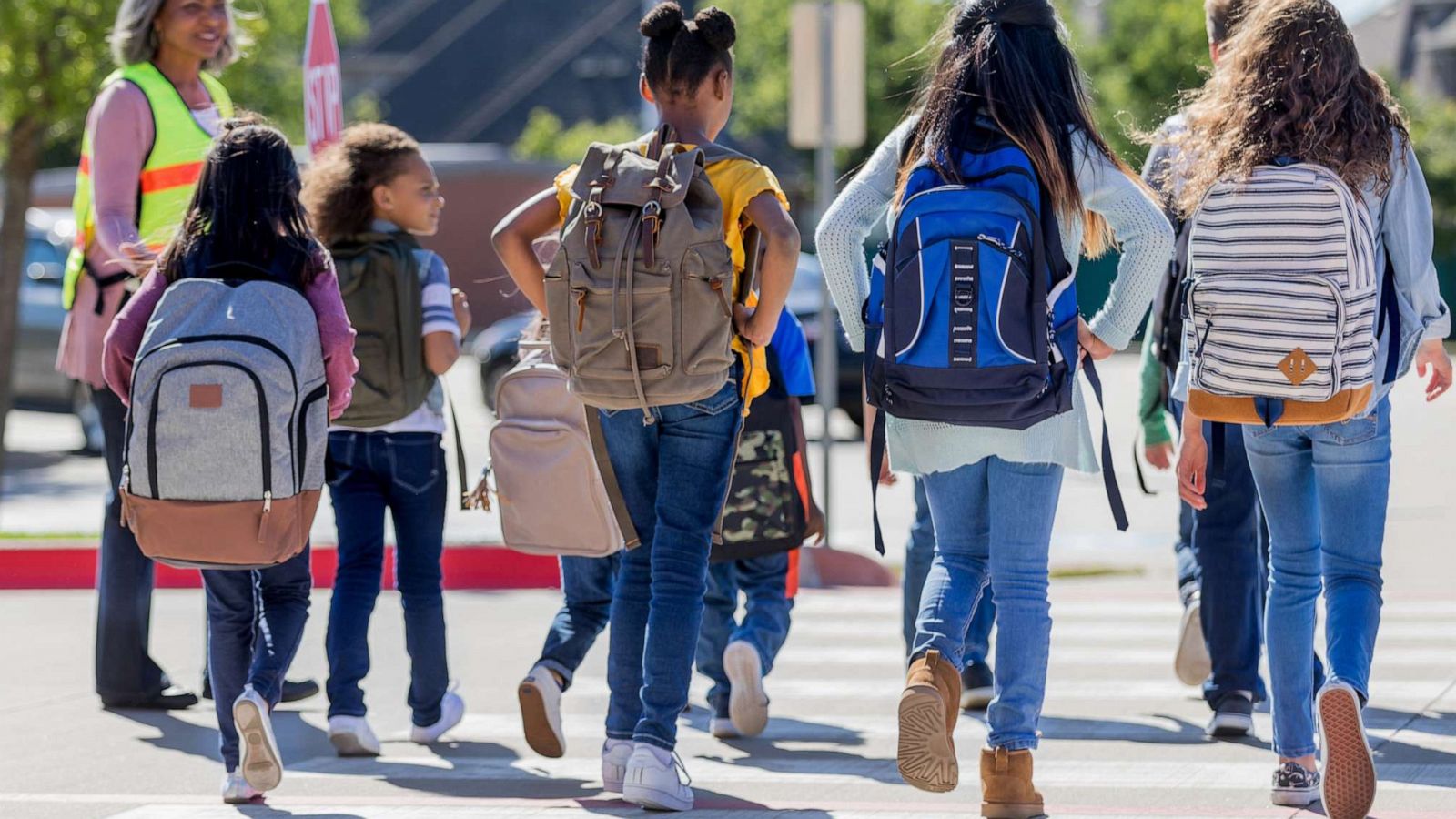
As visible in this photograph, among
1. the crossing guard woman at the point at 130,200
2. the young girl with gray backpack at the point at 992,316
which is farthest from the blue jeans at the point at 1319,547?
the crossing guard woman at the point at 130,200

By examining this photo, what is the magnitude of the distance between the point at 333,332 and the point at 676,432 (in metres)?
0.89

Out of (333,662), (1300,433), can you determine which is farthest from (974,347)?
(333,662)

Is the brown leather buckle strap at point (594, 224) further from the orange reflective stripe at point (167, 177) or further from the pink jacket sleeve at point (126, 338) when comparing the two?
the orange reflective stripe at point (167, 177)

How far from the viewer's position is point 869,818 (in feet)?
15.8

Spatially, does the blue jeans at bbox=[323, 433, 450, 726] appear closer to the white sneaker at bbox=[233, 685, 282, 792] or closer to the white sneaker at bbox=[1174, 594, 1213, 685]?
the white sneaker at bbox=[233, 685, 282, 792]

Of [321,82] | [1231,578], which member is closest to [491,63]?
[321,82]

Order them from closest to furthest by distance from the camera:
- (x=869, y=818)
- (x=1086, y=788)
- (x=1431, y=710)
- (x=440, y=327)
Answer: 1. (x=869, y=818)
2. (x=1086, y=788)
3. (x=440, y=327)
4. (x=1431, y=710)

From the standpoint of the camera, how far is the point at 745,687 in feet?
19.7

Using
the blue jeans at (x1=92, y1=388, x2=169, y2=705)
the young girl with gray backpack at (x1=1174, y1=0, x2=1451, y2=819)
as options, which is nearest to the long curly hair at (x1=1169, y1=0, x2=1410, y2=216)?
the young girl with gray backpack at (x1=1174, y1=0, x2=1451, y2=819)

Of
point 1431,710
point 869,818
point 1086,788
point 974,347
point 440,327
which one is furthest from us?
point 1431,710

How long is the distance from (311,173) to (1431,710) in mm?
3818

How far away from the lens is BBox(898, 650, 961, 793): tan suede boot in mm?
4383

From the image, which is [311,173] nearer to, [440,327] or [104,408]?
[440,327]

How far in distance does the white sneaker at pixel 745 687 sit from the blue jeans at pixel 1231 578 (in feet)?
4.35
